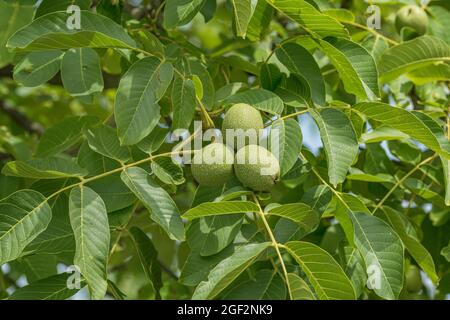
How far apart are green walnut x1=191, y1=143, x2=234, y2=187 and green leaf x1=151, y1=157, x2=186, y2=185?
0.06 m

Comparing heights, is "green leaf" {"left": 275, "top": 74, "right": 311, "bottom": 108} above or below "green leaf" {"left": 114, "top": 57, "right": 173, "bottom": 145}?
below

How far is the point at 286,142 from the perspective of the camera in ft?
6.57

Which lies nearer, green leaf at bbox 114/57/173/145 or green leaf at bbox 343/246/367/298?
green leaf at bbox 114/57/173/145

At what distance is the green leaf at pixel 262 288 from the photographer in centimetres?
200

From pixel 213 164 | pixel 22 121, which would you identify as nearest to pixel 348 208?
pixel 213 164

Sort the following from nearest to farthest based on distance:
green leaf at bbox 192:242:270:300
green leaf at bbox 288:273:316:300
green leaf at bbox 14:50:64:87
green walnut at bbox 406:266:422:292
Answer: green leaf at bbox 192:242:270:300 → green leaf at bbox 288:273:316:300 → green leaf at bbox 14:50:64:87 → green walnut at bbox 406:266:422:292

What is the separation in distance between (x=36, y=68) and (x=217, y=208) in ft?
2.64

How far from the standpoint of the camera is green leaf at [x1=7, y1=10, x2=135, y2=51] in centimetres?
185

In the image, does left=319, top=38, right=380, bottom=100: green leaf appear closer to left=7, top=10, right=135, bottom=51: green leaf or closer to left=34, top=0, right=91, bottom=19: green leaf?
left=7, top=10, right=135, bottom=51: green leaf

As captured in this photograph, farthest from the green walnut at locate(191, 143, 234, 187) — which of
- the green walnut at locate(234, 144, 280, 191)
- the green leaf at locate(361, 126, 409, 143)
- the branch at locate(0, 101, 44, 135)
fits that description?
the branch at locate(0, 101, 44, 135)

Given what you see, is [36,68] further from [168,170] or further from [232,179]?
[232,179]
